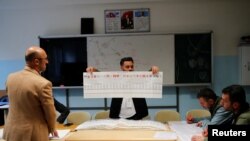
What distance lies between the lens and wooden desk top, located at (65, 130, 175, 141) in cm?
234

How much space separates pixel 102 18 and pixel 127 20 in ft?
1.62

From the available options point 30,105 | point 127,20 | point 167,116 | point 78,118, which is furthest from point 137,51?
point 30,105

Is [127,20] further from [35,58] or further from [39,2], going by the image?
[35,58]

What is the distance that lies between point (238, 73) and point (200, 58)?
80cm

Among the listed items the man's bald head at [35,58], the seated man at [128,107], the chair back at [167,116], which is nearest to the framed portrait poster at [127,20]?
the chair back at [167,116]

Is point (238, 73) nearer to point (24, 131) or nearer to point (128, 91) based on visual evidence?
point (128, 91)

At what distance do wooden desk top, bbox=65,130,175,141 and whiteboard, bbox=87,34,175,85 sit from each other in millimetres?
2322

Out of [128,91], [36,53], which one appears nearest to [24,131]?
[36,53]

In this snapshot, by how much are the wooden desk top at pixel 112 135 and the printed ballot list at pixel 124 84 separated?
46 cm

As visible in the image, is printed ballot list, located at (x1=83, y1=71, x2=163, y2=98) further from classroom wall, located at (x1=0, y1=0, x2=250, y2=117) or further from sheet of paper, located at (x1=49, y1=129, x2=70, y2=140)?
classroom wall, located at (x1=0, y1=0, x2=250, y2=117)

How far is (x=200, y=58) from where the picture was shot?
187 inches

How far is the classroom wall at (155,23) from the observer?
4789mm

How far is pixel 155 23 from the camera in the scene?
4.86 metres

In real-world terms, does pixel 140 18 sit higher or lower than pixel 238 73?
higher
